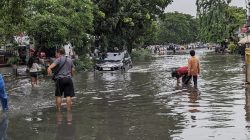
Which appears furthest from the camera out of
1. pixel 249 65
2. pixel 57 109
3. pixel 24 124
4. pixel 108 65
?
pixel 108 65

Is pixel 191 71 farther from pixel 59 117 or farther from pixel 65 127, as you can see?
pixel 65 127

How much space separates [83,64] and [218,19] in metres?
45.9

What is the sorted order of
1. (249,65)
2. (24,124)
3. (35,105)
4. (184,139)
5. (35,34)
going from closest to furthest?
(184,139), (24,124), (35,105), (249,65), (35,34)

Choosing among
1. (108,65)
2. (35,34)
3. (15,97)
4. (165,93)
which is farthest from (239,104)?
(108,65)

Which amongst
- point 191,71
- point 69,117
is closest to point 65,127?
point 69,117

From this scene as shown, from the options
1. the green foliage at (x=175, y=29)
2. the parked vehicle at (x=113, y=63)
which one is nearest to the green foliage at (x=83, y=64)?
the parked vehicle at (x=113, y=63)

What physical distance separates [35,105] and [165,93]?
508 cm

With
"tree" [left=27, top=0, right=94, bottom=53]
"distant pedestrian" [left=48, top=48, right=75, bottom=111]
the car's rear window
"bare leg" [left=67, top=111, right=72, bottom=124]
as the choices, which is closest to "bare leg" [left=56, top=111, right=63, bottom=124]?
"bare leg" [left=67, top=111, right=72, bottom=124]

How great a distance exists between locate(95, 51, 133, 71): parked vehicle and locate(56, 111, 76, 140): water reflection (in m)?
23.3

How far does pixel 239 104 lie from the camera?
1435 centimetres

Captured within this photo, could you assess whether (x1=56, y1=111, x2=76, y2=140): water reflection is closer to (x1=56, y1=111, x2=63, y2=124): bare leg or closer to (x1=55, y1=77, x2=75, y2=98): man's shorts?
(x1=56, y1=111, x2=63, y2=124): bare leg

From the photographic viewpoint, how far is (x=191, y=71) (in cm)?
2033

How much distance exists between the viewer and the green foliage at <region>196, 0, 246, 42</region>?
7862 centimetres

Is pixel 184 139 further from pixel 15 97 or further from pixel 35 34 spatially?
pixel 35 34
